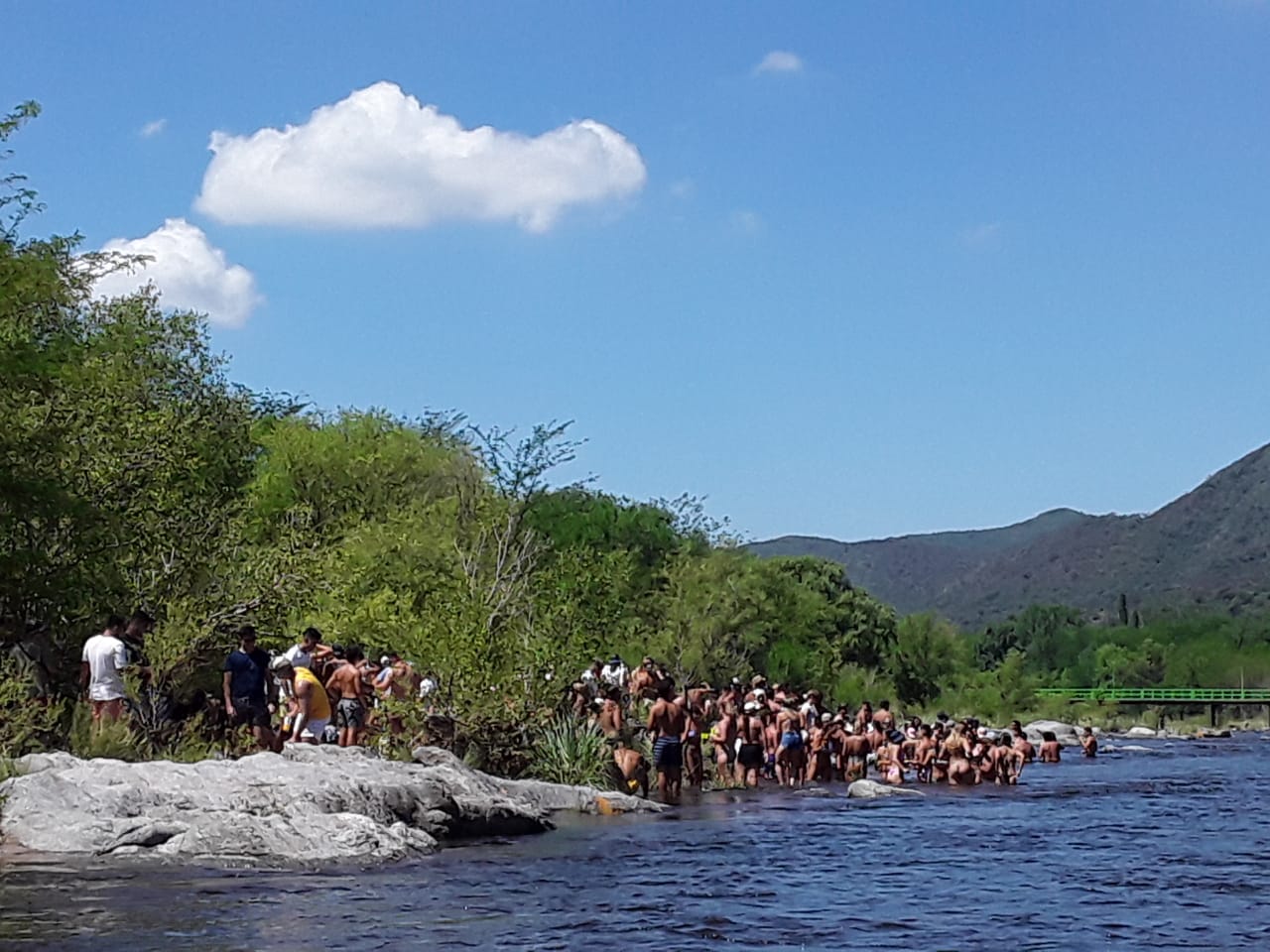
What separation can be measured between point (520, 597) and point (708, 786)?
Answer: 199 inches

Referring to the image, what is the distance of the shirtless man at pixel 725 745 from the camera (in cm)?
2944

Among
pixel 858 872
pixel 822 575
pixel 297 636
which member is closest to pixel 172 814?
pixel 858 872

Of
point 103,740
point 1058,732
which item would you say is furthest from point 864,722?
point 1058,732

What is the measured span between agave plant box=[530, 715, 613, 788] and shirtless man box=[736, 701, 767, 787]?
18.9 ft

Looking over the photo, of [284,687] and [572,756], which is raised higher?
[284,687]

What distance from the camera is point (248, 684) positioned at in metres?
19.4

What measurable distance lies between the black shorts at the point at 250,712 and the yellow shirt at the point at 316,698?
1.70 feet

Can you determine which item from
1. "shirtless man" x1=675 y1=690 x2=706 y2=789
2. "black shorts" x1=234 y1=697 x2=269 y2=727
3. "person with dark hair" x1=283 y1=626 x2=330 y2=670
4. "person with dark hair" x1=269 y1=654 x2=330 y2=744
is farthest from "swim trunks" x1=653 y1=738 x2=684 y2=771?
"black shorts" x1=234 y1=697 x2=269 y2=727

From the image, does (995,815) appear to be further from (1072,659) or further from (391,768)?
(1072,659)

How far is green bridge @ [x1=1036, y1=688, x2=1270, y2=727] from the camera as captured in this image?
9094 centimetres

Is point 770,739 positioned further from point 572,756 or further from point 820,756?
point 572,756

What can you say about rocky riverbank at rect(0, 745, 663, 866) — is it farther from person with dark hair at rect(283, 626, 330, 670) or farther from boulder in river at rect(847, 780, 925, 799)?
boulder in river at rect(847, 780, 925, 799)

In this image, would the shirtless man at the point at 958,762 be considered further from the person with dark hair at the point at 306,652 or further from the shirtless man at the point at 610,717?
the person with dark hair at the point at 306,652

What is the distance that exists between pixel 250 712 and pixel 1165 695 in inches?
3344
